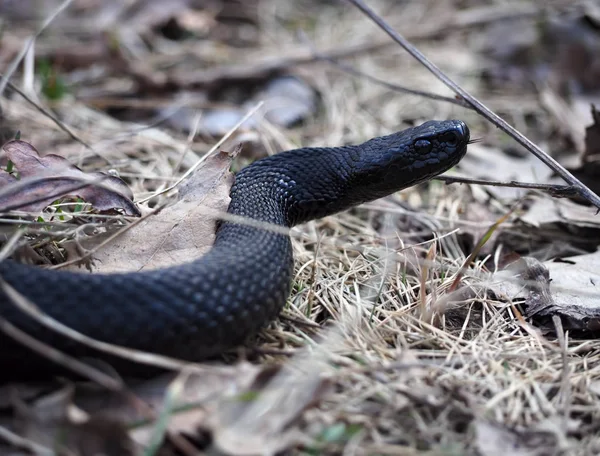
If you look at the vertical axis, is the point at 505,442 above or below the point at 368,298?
below

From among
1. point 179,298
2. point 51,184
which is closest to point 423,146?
point 179,298

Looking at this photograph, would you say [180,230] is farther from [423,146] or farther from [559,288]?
[559,288]

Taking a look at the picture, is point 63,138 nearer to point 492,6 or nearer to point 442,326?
point 442,326

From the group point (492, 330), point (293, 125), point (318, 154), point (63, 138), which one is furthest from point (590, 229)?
point (63, 138)

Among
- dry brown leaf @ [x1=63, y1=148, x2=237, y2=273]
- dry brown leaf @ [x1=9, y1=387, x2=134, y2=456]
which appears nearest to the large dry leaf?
dry brown leaf @ [x1=63, y1=148, x2=237, y2=273]

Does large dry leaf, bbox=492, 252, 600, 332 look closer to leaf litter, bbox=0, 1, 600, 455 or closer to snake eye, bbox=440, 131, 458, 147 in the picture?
leaf litter, bbox=0, 1, 600, 455

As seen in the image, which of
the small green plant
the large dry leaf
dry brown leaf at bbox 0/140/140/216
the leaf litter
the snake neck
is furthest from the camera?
the small green plant
